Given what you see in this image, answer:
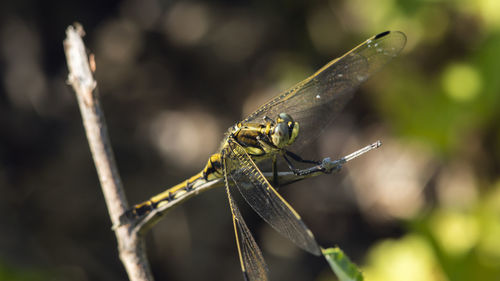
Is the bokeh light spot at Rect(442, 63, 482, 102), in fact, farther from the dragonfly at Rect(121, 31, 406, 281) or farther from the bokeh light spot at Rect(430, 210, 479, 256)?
the dragonfly at Rect(121, 31, 406, 281)

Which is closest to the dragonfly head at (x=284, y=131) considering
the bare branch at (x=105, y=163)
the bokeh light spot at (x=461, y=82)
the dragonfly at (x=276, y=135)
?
the dragonfly at (x=276, y=135)

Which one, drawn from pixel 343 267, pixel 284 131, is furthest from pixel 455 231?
pixel 343 267

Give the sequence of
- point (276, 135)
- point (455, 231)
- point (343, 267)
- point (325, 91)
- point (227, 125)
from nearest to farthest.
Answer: point (343, 267) < point (276, 135) < point (325, 91) < point (455, 231) < point (227, 125)

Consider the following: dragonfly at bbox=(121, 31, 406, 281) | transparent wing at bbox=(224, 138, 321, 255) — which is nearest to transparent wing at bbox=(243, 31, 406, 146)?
dragonfly at bbox=(121, 31, 406, 281)

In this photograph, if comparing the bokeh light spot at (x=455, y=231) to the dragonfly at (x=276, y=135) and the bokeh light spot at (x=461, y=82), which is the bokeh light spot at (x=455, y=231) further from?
the dragonfly at (x=276, y=135)

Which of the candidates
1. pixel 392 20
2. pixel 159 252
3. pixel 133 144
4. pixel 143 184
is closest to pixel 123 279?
pixel 159 252

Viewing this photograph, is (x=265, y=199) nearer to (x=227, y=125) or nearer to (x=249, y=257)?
(x=249, y=257)
